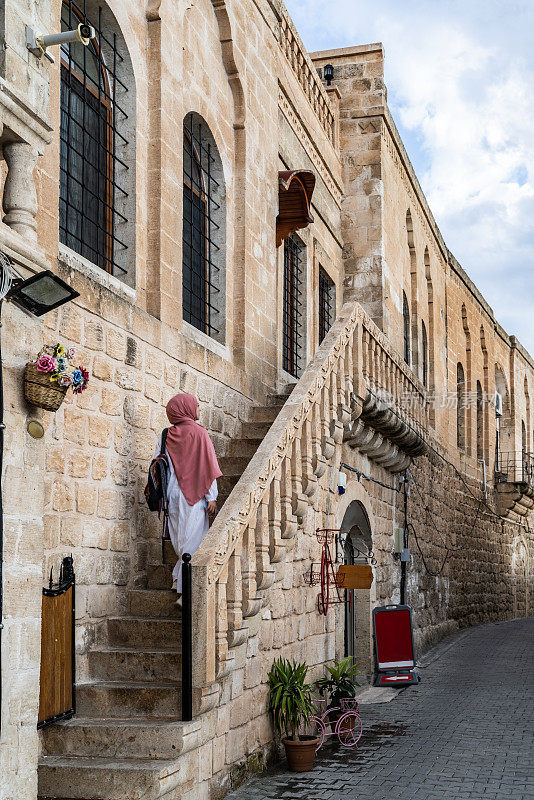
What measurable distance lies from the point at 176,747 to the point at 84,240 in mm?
3819

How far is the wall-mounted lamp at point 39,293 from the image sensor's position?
4.55m

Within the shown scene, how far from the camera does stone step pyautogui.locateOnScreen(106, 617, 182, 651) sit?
6543mm

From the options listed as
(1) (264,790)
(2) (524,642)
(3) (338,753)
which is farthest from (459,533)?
(1) (264,790)

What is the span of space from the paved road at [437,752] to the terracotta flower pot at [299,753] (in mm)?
79

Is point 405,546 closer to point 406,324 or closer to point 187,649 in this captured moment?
point 406,324

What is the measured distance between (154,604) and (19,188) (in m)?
3.31

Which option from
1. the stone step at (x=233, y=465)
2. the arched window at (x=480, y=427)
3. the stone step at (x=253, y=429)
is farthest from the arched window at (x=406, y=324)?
the stone step at (x=233, y=465)

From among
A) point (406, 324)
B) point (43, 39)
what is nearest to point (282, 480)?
point (43, 39)

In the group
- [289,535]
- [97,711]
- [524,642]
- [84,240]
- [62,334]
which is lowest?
[524,642]

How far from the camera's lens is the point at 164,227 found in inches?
326

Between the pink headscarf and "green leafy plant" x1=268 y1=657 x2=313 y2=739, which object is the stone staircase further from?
"green leafy plant" x1=268 y1=657 x2=313 y2=739

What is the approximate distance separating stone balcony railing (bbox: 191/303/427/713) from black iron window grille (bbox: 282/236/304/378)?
177cm

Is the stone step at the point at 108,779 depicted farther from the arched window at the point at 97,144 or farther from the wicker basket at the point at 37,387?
the arched window at the point at 97,144

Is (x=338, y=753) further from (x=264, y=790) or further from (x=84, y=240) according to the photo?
(x=84, y=240)
